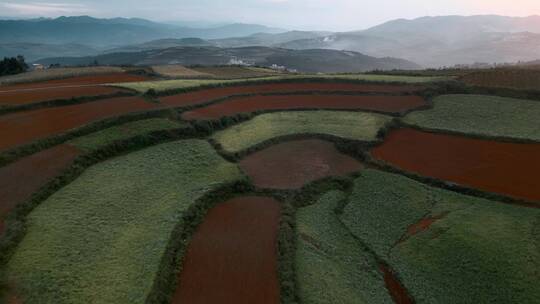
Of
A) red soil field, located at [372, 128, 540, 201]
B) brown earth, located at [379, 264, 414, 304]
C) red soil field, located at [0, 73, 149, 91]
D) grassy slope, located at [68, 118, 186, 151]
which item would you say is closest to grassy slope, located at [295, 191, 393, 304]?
brown earth, located at [379, 264, 414, 304]

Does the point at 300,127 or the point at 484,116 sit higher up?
the point at 484,116

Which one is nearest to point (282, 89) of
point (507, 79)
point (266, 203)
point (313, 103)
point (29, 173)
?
point (313, 103)

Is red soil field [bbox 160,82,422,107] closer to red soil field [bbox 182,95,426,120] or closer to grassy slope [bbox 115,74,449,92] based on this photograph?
grassy slope [bbox 115,74,449,92]

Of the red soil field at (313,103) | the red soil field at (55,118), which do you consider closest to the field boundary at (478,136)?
the red soil field at (313,103)

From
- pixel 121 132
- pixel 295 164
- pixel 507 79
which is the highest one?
pixel 507 79

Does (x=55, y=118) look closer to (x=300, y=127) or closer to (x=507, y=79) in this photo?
(x=300, y=127)

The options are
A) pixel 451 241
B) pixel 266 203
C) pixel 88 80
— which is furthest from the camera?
pixel 88 80
